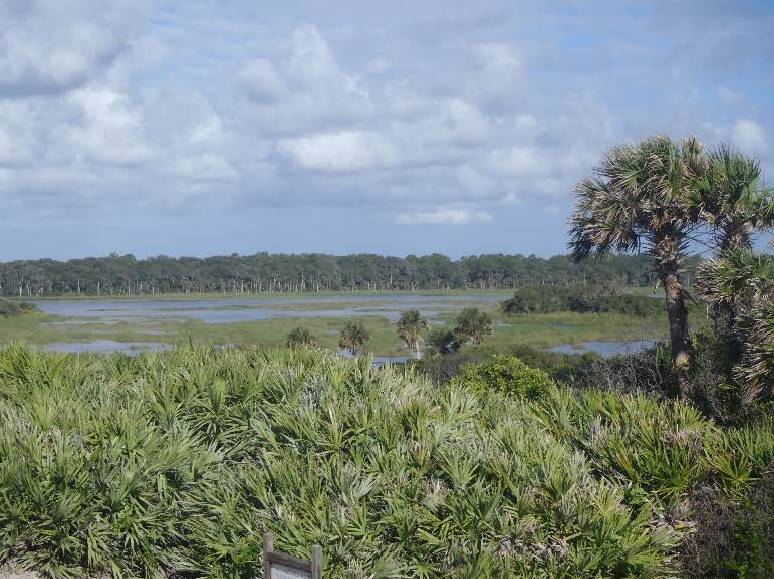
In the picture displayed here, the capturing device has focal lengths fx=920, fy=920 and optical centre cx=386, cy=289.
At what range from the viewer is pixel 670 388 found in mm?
20641

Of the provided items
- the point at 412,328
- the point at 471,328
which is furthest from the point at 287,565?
the point at 412,328

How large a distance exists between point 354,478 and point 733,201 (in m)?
12.4

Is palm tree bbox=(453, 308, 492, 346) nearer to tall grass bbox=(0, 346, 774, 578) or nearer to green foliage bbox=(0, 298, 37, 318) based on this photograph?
tall grass bbox=(0, 346, 774, 578)

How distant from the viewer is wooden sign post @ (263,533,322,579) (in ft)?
23.4

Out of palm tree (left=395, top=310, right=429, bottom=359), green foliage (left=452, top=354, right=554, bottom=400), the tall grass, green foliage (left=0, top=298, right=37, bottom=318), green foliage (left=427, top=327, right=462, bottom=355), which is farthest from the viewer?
green foliage (left=0, top=298, right=37, bottom=318)

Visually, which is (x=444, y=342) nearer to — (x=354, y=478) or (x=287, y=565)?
(x=354, y=478)

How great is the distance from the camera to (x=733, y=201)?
18672 mm

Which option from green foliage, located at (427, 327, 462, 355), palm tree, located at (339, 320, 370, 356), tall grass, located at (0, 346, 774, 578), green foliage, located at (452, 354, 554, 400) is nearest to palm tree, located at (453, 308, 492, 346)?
green foliage, located at (427, 327, 462, 355)

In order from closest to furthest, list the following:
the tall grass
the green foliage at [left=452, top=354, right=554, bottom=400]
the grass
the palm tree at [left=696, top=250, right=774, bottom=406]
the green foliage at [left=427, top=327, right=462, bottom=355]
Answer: the tall grass < the palm tree at [left=696, top=250, right=774, bottom=406] < the green foliage at [left=452, top=354, right=554, bottom=400] < the green foliage at [left=427, top=327, right=462, bottom=355] < the grass

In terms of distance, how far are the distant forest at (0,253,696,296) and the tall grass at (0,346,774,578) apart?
115599 mm

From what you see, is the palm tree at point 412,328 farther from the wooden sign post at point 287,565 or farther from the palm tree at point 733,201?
the wooden sign post at point 287,565

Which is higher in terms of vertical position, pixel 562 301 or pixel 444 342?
pixel 562 301

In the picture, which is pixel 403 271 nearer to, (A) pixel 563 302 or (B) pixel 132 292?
(B) pixel 132 292

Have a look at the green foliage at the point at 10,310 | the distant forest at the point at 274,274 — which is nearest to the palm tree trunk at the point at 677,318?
the green foliage at the point at 10,310
